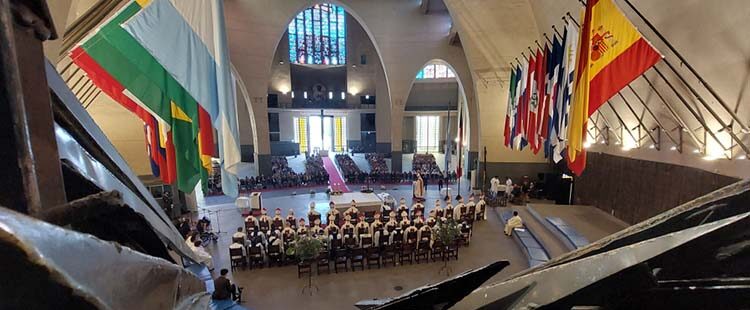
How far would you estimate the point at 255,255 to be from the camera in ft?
29.3

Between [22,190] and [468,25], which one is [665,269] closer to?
[22,190]

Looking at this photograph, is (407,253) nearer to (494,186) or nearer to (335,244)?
(335,244)

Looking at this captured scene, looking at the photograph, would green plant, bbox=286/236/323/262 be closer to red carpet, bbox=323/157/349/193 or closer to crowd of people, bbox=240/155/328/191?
red carpet, bbox=323/157/349/193

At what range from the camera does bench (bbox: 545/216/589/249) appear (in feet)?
30.5

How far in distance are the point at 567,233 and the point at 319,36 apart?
3090 centimetres

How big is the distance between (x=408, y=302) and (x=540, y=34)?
1665cm


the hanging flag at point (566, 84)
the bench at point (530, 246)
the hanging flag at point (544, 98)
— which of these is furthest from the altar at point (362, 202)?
the hanging flag at point (566, 84)

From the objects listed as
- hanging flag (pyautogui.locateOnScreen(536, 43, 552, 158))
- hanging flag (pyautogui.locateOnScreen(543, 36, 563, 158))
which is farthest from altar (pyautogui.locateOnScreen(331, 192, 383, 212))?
hanging flag (pyautogui.locateOnScreen(543, 36, 563, 158))

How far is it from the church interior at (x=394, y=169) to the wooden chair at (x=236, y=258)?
0.05 meters

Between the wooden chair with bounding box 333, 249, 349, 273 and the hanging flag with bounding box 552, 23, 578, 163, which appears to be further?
the wooden chair with bounding box 333, 249, 349, 273

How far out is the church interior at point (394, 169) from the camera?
0.89 m

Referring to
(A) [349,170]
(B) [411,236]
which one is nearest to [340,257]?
(B) [411,236]

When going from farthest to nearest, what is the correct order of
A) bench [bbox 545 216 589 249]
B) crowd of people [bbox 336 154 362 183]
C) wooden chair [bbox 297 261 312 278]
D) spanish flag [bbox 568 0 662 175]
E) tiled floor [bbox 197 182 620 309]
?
1. crowd of people [bbox 336 154 362 183]
2. bench [bbox 545 216 589 249]
3. wooden chair [bbox 297 261 312 278]
4. tiled floor [bbox 197 182 620 309]
5. spanish flag [bbox 568 0 662 175]

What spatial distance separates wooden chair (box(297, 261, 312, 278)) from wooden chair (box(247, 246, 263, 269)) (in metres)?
1.21
